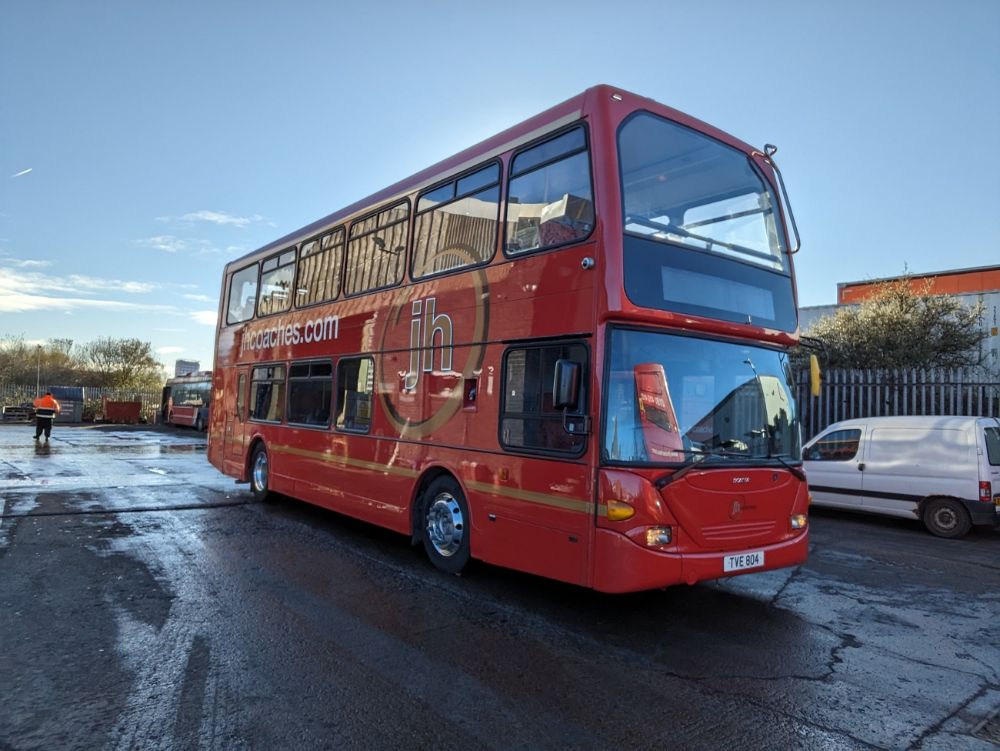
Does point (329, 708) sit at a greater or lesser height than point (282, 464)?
lesser

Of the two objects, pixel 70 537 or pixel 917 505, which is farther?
pixel 917 505

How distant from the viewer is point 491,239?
20.4ft

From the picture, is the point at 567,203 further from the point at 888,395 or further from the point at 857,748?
the point at 888,395

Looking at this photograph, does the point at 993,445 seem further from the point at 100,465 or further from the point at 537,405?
the point at 100,465

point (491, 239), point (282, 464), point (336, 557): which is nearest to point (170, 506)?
point (282, 464)

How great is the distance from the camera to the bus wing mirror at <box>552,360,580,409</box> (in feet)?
15.8

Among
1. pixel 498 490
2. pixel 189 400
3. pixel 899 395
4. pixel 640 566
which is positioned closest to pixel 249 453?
pixel 498 490

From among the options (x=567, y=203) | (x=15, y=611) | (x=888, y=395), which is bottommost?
(x=15, y=611)

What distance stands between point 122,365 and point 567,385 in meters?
56.8

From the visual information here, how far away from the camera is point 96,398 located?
44531mm

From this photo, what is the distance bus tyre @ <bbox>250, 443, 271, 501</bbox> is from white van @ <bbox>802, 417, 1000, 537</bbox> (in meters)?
9.05

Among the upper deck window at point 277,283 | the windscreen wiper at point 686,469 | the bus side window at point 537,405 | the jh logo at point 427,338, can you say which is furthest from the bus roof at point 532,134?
the windscreen wiper at point 686,469

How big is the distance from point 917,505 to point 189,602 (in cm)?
956

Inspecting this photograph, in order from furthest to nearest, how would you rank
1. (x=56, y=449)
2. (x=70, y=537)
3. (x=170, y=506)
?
1. (x=56, y=449)
2. (x=170, y=506)
3. (x=70, y=537)
